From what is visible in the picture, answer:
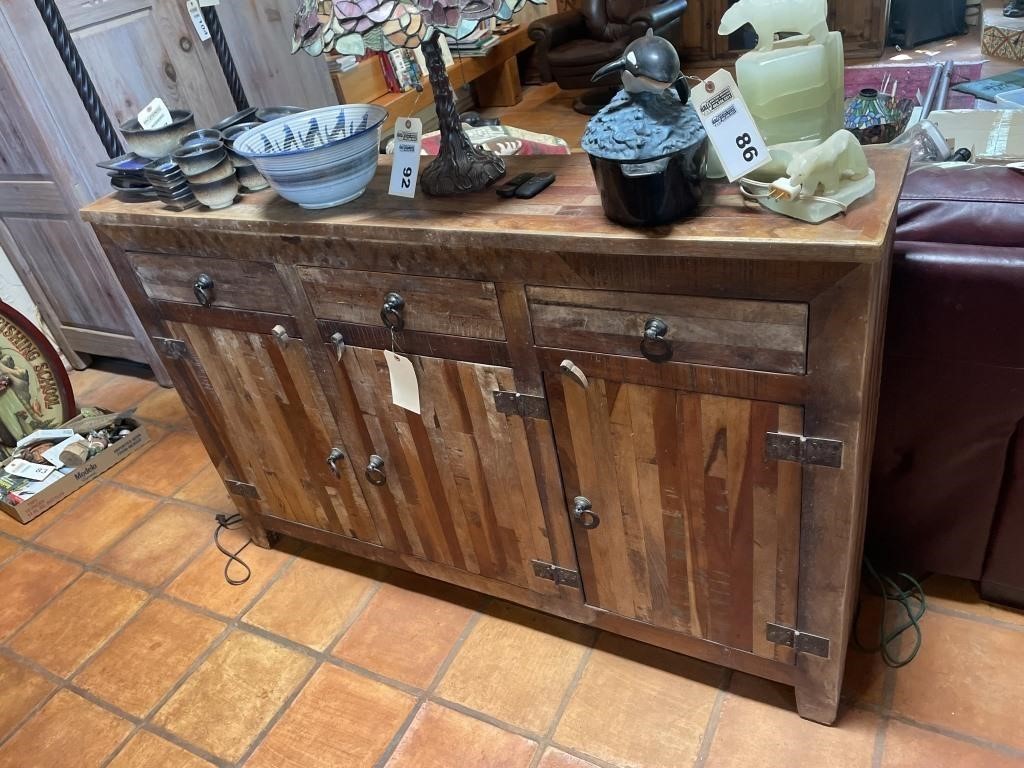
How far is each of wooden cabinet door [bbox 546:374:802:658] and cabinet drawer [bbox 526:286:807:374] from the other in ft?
0.23

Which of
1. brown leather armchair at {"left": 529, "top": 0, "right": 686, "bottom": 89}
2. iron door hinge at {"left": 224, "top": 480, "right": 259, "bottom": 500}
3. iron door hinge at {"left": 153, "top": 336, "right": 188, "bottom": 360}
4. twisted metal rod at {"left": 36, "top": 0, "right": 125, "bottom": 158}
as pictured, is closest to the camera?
iron door hinge at {"left": 153, "top": 336, "right": 188, "bottom": 360}

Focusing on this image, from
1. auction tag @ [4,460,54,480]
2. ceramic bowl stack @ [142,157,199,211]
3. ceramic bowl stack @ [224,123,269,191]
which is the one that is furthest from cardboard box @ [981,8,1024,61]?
auction tag @ [4,460,54,480]

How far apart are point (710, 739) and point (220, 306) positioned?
1.27 meters

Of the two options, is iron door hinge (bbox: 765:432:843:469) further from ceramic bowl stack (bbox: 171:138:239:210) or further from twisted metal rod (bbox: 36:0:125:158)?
twisted metal rod (bbox: 36:0:125:158)

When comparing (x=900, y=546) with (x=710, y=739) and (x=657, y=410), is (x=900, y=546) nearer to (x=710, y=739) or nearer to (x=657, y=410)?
(x=710, y=739)

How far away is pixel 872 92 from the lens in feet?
5.74

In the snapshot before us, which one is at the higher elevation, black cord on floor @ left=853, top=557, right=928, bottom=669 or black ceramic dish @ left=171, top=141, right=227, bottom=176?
black ceramic dish @ left=171, top=141, right=227, bottom=176

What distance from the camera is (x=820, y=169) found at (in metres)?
0.95

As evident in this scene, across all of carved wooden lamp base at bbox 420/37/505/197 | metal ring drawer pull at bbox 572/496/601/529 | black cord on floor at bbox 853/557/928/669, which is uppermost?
carved wooden lamp base at bbox 420/37/505/197

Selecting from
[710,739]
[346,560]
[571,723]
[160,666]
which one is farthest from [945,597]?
[160,666]

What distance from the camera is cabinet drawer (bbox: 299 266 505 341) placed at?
1.21 m

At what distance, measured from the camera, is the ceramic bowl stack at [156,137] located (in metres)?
Result: 1.50

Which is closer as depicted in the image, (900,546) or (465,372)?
(465,372)

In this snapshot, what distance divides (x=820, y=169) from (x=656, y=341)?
1.00ft
